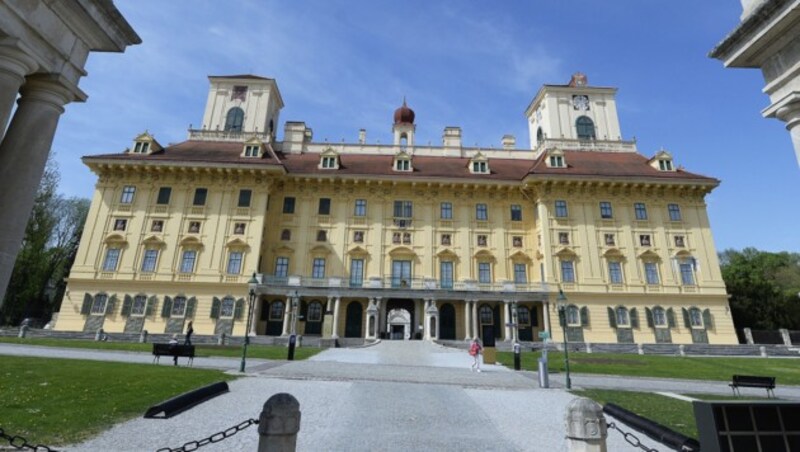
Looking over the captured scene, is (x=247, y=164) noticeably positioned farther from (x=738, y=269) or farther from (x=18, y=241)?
(x=738, y=269)

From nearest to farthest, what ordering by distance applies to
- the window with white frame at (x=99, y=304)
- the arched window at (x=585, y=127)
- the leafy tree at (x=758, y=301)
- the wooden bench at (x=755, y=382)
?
the wooden bench at (x=755, y=382), the window with white frame at (x=99, y=304), the leafy tree at (x=758, y=301), the arched window at (x=585, y=127)

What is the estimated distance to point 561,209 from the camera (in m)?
37.4

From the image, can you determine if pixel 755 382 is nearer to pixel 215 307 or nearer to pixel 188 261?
pixel 215 307

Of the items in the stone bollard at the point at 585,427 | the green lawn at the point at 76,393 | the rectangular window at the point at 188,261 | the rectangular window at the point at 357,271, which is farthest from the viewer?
the rectangular window at the point at 357,271

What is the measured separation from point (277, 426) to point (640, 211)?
134 feet

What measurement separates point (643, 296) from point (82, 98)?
3943 cm

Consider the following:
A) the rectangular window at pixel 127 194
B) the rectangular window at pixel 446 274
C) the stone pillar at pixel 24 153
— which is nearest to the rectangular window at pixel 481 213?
the rectangular window at pixel 446 274

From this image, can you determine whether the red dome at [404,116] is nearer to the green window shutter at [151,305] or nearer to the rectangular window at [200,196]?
the rectangular window at [200,196]

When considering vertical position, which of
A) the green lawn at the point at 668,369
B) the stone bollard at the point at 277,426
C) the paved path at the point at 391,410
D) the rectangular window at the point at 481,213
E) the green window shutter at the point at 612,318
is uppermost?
the rectangular window at the point at 481,213

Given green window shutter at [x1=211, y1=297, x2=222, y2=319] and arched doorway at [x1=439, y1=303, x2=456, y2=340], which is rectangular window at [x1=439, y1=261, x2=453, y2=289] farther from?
green window shutter at [x1=211, y1=297, x2=222, y2=319]

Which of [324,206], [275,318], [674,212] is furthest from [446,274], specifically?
[674,212]

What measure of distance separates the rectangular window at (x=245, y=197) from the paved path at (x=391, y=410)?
21.9 m

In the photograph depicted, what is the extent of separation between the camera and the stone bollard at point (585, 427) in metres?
4.79

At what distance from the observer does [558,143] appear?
44.9 m
